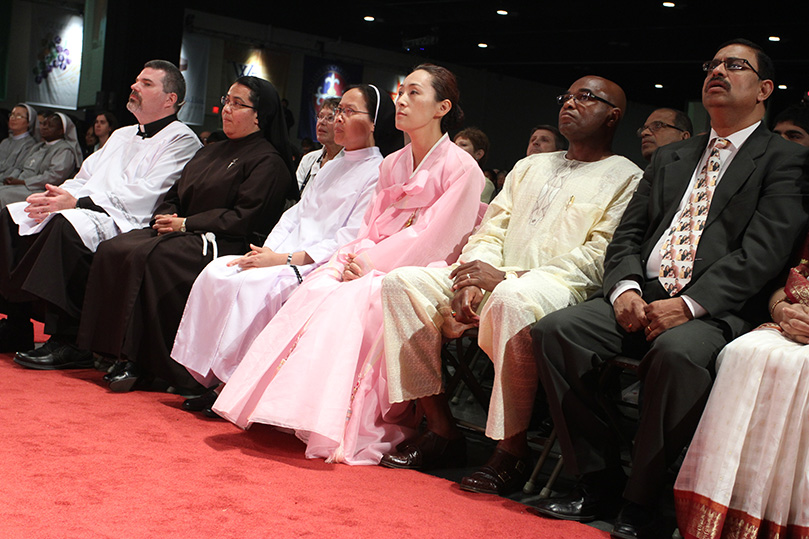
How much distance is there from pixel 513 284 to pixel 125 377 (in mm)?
2068

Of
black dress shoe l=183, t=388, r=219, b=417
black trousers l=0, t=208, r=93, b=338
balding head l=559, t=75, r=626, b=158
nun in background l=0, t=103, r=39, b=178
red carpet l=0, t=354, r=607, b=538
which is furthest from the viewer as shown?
nun in background l=0, t=103, r=39, b=178

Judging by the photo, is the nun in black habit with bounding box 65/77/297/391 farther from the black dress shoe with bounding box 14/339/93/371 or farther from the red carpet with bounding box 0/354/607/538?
the red carpet with bounding box 0/354/607/538

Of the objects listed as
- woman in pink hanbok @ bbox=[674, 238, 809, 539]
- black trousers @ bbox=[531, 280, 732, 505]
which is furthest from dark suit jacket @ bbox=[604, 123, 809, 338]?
woman in pink hanbok @ bbox=[674, 238, 809, 539]

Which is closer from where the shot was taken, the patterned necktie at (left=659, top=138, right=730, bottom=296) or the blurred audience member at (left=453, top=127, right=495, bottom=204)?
the patterned necktie at (left=659, top=138, right=730, bottom=296)

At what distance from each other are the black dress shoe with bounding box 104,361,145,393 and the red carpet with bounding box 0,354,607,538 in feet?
1.39

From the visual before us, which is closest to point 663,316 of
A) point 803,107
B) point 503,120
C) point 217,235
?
point 803,107

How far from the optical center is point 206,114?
15.3m

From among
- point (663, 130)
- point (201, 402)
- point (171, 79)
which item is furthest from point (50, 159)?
point (663, 130)

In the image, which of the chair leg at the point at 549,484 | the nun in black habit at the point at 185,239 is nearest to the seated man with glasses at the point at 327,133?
the nun in black habit at the point at 185,239

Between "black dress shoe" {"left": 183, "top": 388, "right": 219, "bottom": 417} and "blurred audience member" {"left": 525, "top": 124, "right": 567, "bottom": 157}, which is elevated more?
"blurred audience member" {"left": 525, "top": 124, "right": 567, "bottom": 157}

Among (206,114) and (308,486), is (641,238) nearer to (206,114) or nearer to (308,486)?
(308,486)

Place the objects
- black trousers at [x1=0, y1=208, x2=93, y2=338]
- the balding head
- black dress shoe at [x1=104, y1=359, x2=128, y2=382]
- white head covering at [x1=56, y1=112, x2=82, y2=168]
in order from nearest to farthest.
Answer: the balding head → black dress shoe at [x1=104, y1=359, x2=128, y2=382] → black trousers at [x1=0, y1=208, x2=93, y2=338] → white head covering at [x1=56, y1=112, x2=82, y2=168]

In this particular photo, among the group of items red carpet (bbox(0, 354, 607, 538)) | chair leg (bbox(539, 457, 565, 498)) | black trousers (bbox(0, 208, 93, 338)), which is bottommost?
red carpet (bbox(0, 354, 607, 538))

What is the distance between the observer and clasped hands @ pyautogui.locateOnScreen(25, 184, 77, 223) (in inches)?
182
